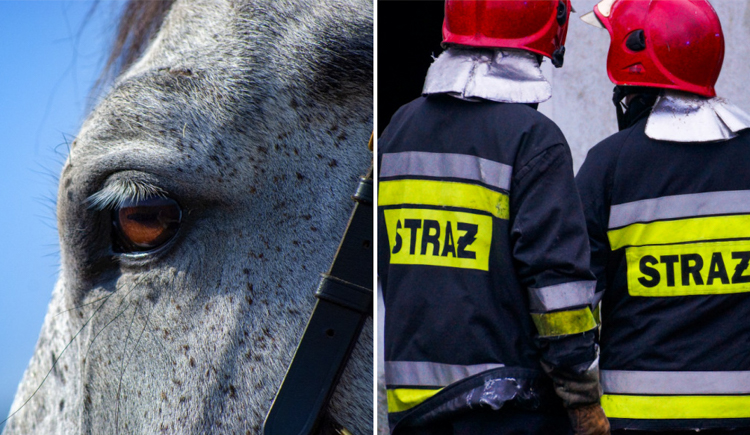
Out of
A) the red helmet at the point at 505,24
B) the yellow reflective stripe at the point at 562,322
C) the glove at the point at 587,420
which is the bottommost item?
the glove at the point at 587,420

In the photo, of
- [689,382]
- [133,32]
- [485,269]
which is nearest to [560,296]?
[485,269]

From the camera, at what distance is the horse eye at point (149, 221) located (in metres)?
1.52

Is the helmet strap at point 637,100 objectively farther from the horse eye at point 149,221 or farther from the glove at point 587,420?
the horse eye at point 149,221

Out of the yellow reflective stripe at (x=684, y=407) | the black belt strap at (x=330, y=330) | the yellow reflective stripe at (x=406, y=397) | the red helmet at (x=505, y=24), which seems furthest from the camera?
the yellow reflective stripe at (x=684, y=407)

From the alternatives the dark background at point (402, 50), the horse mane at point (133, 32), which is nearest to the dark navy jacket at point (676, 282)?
the dark background at point (402, 50)

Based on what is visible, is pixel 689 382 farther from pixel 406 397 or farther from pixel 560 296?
pixel 406 397

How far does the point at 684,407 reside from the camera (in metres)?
1.86

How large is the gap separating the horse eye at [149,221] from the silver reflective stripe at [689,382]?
123 cm

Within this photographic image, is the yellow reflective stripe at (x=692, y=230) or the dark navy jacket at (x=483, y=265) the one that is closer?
the dark navy jacket at (x=483, y=265)

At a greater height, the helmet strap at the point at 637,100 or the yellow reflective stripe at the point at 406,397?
the helmet strap at the point at 637,100

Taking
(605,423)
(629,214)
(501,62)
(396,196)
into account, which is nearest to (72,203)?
(396,196)

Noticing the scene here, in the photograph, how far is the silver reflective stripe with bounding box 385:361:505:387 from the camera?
1.53m

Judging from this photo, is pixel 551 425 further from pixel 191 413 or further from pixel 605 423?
pixel 191 413

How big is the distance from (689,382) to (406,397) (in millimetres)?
786
